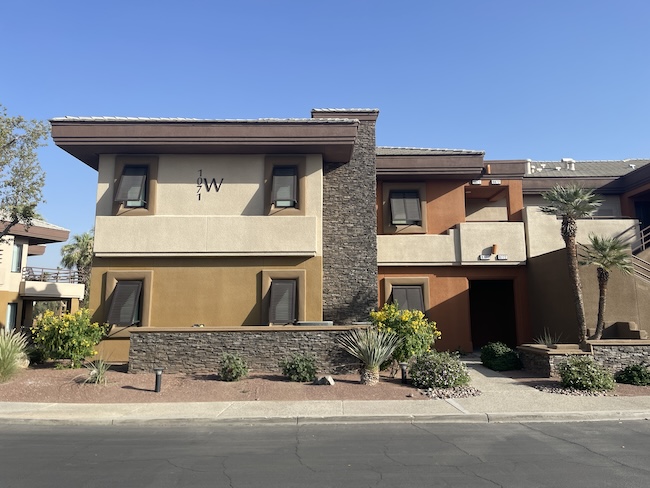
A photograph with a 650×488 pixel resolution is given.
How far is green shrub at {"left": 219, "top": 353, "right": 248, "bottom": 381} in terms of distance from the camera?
46.8 feet

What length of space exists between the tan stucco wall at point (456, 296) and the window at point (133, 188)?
10275 millimetres

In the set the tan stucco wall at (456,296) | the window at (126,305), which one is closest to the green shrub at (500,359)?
the tan stucco wall at (456,296)

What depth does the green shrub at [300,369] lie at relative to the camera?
1425 cm

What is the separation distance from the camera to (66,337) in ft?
51.6

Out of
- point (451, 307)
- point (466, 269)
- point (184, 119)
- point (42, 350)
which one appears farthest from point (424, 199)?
point (42, 350)

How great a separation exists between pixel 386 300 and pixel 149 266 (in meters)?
9.77

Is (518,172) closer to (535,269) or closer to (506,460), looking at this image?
(535,269)

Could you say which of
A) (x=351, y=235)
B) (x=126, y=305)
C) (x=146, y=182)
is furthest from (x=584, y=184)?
(x=126, y=305)

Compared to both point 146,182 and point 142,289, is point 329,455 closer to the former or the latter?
point 142,289

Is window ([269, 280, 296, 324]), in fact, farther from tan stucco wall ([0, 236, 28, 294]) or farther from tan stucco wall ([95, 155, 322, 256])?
tan stucco wall ([0, 236, 28, 294])

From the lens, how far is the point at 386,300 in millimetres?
20828

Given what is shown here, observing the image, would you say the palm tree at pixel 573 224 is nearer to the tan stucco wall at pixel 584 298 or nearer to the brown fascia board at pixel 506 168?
the tan stucco wall at pixel 584 298

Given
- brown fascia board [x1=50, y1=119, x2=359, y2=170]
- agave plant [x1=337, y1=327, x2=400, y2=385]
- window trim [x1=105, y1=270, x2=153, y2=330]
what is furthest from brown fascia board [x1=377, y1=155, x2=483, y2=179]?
window trim [x1=105, y1=270, x2=153, y2=330]

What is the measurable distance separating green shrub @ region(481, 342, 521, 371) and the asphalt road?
6.14 metres
